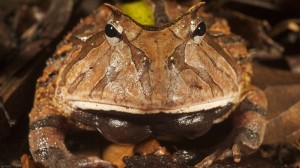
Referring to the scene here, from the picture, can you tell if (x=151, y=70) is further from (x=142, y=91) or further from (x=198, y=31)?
(x=198, y=31)

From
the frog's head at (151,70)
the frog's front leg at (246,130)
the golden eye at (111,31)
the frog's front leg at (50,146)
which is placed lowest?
the frog's front leg at (246,130)

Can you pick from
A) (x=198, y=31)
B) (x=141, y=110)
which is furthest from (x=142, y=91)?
(x=198, y=31)

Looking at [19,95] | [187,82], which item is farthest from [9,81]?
[187,82]

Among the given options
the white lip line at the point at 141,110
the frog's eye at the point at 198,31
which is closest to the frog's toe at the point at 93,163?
the white lip line at the point at 141,110

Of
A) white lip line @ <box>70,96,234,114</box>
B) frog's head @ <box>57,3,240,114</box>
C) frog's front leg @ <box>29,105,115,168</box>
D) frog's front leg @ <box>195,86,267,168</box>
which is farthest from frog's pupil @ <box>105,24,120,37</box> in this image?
frog's front leg @ <box>195,86,267,168</box>

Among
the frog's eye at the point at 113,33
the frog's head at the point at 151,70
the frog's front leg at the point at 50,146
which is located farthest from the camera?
the frog's front leg at the point at 50,146

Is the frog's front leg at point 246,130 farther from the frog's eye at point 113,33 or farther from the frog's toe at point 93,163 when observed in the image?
the frog's eye at point 113,33

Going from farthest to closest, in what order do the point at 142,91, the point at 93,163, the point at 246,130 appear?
the point at 246,130, the point at 93,163, the point at 142,91
